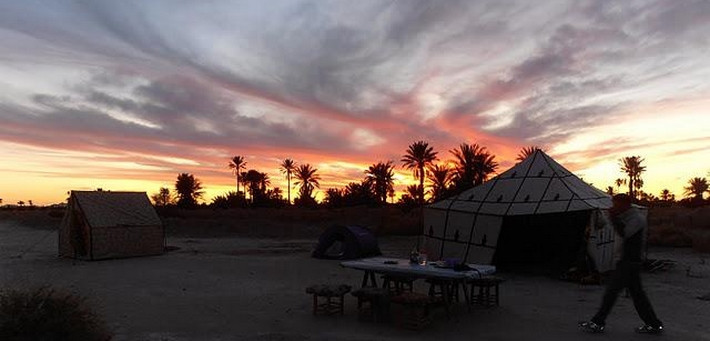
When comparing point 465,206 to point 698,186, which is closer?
point 465,206

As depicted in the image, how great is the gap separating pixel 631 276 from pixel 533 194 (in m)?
9.44

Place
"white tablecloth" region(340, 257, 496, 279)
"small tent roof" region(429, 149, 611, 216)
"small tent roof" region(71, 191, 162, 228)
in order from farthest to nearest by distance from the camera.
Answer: "small tent roof" region(71, 191, 162, 228), "small tent roof" region(429, 149, 611, 216), "white tablecloth" region(340, 257, 496, 279)

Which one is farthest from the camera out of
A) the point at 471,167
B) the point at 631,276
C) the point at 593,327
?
the point at 471,167

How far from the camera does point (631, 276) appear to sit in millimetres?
9008

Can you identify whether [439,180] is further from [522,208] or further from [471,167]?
[522,208]

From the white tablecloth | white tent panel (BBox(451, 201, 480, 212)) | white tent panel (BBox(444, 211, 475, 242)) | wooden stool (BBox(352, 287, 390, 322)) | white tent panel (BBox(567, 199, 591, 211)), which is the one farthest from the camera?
white tent panel (BBox(451, 201, 480, 212))

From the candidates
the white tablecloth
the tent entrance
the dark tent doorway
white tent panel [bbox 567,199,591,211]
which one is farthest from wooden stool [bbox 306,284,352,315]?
the dark tent doorway

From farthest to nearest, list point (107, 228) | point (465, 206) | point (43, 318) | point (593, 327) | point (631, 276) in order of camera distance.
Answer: point (107, 228), point (465, 206), point (593, 327), point (631, 276), point (43, 318)

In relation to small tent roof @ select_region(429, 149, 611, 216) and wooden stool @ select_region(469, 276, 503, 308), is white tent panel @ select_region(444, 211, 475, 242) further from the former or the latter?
wooden stool @ select_region(469, 276, 503, 308)

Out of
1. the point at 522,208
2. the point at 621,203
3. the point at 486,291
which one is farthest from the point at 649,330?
the point at 522,208

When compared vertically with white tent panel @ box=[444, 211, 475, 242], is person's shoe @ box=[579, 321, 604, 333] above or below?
below

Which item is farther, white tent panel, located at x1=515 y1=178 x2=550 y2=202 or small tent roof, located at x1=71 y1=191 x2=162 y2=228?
small tent roof, located at x1=71 y1=191 x2=162 y2=228

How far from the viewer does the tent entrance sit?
63.7 feet

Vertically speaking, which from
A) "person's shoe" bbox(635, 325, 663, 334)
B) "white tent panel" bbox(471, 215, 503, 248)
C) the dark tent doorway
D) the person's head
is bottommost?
"person's shoe" bbox(635, 325, 663, 334)
